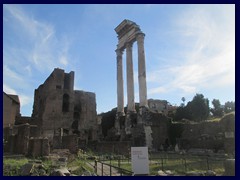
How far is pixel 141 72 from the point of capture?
33.8 meters

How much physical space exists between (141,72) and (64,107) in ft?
51.3

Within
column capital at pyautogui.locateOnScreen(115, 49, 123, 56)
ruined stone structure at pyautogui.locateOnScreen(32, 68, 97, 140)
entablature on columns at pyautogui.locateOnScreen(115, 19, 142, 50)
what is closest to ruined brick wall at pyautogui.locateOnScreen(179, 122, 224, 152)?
entablature on columns at pyautogui.locateOnScreen(115, 19, 142, 50)

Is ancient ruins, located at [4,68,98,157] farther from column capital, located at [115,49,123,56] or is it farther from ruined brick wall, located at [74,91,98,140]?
column capital, located at [115,49,123,56]

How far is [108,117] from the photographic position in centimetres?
5262

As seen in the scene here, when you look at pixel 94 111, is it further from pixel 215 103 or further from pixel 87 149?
pixel 215 103

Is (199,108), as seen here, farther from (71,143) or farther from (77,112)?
(71,143)

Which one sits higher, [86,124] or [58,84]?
[58,84]

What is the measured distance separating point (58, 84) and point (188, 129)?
21281 millimetres

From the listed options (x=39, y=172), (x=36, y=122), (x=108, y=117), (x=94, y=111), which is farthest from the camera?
(x=108, y=117)

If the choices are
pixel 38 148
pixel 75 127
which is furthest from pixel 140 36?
pixel 38 148

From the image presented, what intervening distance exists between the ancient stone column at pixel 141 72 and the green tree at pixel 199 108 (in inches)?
841

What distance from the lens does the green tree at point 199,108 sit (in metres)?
50.7

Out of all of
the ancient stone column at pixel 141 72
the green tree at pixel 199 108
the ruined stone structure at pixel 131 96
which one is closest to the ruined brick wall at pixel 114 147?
the ruined stone structure at pixel 131 96
